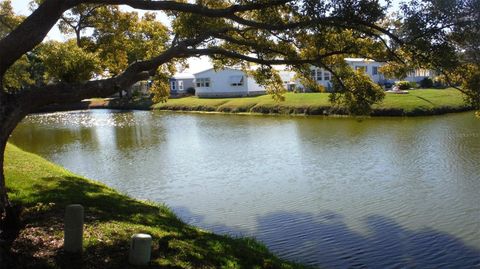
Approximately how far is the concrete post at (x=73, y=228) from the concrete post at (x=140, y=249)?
A: 0.82 metres

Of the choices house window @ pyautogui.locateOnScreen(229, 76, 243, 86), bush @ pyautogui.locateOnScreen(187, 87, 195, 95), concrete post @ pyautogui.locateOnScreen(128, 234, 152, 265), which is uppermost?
house window @ pyautogui.locateOnScreen(229, 76, 243, 86)

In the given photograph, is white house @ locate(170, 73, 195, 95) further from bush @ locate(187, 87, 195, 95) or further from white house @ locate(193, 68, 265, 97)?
white house @ locate(193, 68, 265, 97)

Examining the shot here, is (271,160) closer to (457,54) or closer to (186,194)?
(186,194)

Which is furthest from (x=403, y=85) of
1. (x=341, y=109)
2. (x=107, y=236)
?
(x=107, y=236)

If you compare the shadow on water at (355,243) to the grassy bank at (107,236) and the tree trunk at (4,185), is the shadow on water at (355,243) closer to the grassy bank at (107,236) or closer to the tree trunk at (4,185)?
the grassy bank at (107,236)

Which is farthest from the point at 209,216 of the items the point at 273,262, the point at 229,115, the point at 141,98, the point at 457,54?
the point at 141,98

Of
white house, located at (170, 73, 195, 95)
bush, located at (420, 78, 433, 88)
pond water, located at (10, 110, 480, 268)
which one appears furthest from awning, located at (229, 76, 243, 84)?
pond water, located at (10, 110, 480, 268)

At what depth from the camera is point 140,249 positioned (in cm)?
692

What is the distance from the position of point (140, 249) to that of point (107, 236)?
182 cm

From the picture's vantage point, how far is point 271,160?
74.7ft

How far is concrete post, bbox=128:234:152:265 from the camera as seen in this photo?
6.85 metres

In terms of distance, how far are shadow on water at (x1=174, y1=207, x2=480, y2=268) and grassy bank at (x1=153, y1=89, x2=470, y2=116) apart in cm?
2203

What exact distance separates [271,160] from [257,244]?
1195cm

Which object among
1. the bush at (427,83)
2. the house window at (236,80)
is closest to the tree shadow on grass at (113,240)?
the bush at (427,83)
